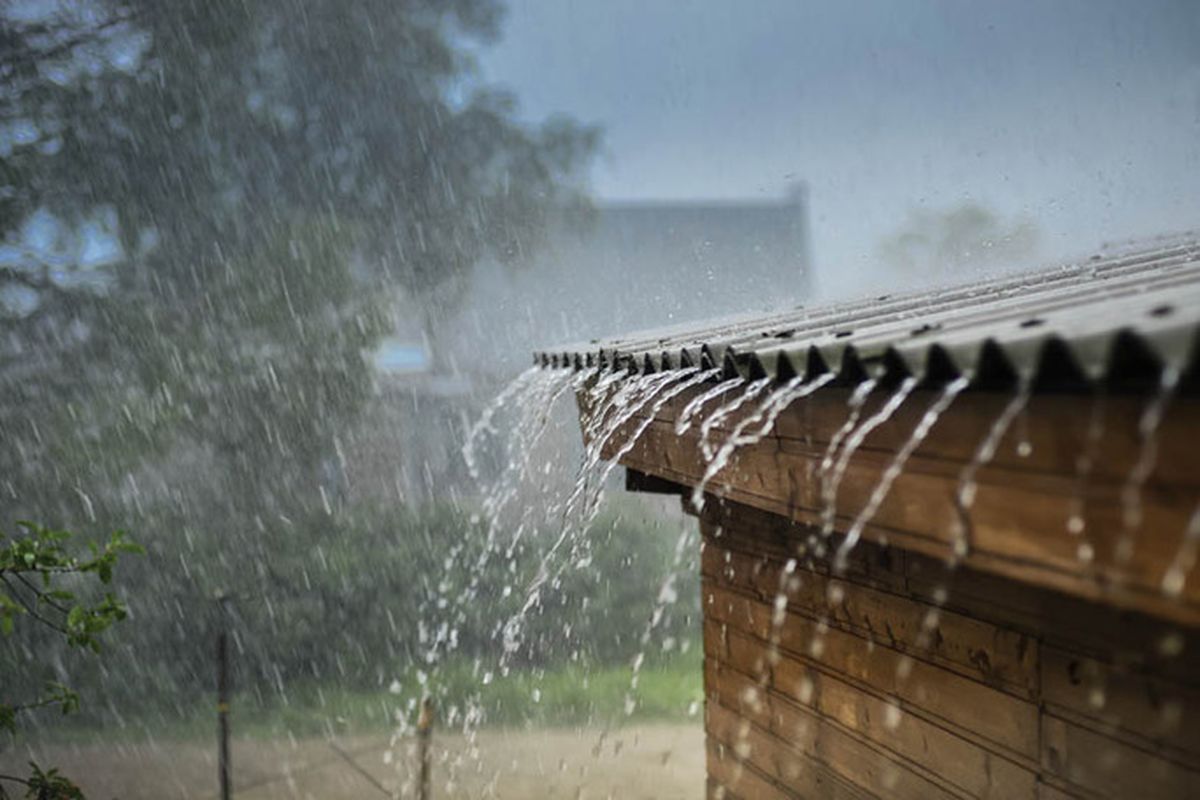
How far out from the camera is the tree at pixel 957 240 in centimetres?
3691

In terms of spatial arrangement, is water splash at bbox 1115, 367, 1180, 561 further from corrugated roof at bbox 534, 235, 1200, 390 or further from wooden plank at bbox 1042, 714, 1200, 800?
wooden plank at bbox 1042, 714, 1200, 800

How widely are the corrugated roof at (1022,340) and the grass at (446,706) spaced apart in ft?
45.5

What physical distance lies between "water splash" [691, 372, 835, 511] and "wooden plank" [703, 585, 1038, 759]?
0.60 m

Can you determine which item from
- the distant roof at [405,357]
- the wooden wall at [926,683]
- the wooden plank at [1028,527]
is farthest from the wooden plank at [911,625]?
the distant roof at [405,357]

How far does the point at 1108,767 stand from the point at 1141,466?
94cm

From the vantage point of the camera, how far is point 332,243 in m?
20.0

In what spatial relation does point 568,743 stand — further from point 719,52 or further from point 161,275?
point 719,52

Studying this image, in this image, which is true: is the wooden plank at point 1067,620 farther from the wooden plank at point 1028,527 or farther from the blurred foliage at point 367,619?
the blurred foliage at point 367,619

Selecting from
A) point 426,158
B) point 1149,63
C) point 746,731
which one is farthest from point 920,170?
point 746,731

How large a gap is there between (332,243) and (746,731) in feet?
57.4

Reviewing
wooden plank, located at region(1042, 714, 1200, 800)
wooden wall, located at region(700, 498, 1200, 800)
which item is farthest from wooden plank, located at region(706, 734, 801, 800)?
wooden plank, located at region(1042, 714, 1200, 800)

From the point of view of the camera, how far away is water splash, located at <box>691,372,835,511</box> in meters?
1.99

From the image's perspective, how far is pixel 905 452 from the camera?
5.48 ft

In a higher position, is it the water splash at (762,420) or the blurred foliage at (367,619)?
the water splash at (762,420)
